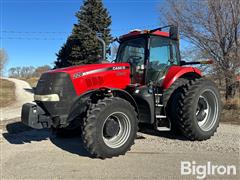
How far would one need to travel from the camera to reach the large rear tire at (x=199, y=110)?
277 inches

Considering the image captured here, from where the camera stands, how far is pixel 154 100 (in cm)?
723

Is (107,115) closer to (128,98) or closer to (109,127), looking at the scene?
(109,127)

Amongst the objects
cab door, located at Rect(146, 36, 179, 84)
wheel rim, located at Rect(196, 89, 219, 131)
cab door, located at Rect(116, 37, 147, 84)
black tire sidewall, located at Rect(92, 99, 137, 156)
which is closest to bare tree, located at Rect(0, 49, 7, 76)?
cab door, located at Rect(116, 37, 147, 84)

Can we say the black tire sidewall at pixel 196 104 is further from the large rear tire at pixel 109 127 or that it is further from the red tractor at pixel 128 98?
the large rear tire at pixel 109 127

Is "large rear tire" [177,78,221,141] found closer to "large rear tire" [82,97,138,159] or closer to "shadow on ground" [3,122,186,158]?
"shadow on ground" [3,122,186,158]

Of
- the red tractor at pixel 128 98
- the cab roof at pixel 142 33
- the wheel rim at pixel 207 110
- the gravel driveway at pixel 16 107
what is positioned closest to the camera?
the red tractor at pixel 128 98

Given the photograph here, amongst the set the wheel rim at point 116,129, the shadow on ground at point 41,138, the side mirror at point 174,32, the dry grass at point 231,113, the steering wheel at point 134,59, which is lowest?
the shadow on ground at point 41,138

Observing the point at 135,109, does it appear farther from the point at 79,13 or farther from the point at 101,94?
the point at 79,13

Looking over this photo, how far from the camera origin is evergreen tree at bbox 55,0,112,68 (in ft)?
85.9

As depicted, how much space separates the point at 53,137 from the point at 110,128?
252 centimetres

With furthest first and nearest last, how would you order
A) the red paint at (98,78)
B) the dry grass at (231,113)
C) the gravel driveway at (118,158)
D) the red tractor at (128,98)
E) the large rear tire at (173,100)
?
1. the dry grass at (231,113)
2. the large rear tire at (173,100)
3. the red paint at (98,78)
4. the red tractor at (128,98)
5. the gravel driveway at (118,158)

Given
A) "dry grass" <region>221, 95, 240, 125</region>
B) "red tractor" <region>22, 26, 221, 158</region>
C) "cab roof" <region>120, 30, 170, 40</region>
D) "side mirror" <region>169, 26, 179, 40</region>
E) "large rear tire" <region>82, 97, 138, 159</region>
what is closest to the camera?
"large rear tire" <region>82, 97, 138, 159</region>

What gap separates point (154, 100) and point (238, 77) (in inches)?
378

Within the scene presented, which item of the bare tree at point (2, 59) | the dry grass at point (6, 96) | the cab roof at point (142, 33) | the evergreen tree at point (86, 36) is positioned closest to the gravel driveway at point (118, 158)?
the cab roof at point (142, 33)
